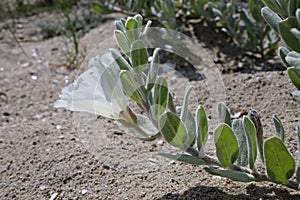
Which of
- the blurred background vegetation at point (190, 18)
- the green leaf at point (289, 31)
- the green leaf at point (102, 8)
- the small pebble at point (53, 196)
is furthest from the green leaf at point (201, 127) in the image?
the green leaf at point (102, 8)

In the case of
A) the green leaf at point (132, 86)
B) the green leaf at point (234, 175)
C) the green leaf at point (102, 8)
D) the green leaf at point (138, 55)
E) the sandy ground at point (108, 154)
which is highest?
the green leaf at point (138, 55)

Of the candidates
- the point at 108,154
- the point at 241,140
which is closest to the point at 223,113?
the point at 241,140

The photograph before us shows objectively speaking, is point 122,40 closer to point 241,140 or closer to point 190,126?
point 190,126

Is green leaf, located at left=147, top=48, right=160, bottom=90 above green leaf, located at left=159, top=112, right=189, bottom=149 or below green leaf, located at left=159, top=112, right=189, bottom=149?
above

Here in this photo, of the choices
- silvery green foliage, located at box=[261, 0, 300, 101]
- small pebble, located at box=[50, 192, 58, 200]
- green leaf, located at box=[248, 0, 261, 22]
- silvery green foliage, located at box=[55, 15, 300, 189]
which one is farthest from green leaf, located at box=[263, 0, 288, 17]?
small pebble, located at box=[50, 192, 58, 200]

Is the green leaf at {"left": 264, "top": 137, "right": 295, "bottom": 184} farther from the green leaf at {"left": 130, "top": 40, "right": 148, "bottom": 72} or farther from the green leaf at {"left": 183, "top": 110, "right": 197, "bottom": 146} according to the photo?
the green leaf at {"left": 130, "top": 40, "right": 148, "bottom": 72}

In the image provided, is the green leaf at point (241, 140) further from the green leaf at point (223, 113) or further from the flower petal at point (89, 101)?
the flower petal at point (89, 101)
